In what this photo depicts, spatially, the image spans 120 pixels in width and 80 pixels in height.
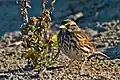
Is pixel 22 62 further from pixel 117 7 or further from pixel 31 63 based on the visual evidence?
pixel 117 7

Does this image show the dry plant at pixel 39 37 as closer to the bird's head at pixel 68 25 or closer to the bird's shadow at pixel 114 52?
the bird's head at pixel 68 25

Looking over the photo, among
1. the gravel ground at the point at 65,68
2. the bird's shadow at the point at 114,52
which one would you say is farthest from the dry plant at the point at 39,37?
the bird's shadow at the point at 114,52

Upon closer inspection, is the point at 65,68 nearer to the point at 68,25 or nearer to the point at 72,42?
the point at 72,42

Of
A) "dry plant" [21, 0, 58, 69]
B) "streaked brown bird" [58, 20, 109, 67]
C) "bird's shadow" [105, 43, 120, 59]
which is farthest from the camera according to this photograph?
"bird's shadow" [105, 43, 120, 59]

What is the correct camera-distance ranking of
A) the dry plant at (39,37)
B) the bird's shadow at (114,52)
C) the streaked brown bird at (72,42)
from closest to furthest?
the dry plant at (39,37), the streaked brown bird at (72,42), the bird's shadow at (114,52)

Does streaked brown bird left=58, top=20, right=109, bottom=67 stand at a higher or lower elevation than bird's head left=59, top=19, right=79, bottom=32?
lower

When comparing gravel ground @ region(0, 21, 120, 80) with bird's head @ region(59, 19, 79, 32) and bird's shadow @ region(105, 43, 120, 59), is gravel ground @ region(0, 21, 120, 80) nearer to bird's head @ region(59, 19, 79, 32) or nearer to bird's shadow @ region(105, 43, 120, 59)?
bird's shadow @ region(105, 43, 120, 59)

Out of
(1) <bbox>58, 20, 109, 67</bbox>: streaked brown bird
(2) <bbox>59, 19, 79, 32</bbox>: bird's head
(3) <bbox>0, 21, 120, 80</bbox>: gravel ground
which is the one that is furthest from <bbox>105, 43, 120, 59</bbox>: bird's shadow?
(2) <bbox>59, 19, 79, 32</bbox>: bird's head

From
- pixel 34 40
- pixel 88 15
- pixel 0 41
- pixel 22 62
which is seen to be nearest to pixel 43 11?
pixel 34 40
